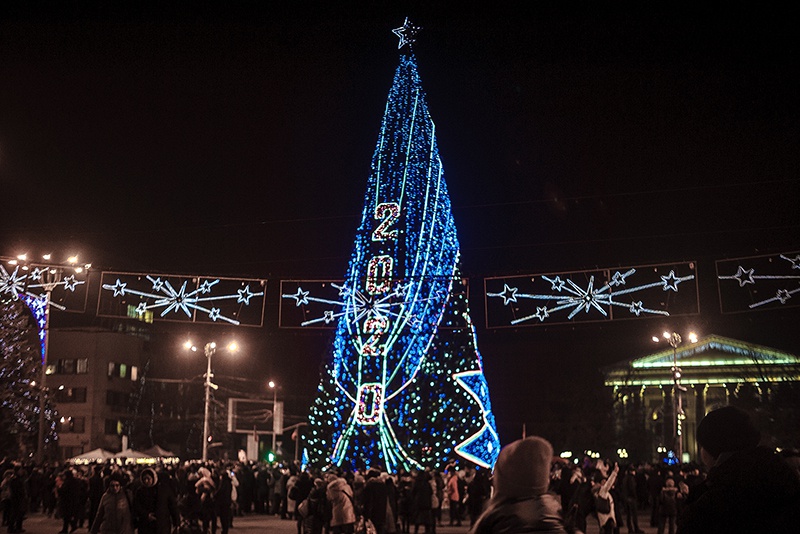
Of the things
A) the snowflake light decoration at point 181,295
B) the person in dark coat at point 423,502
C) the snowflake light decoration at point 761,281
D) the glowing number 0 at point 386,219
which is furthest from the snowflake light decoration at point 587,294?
the glowing number 0 at point 386,219

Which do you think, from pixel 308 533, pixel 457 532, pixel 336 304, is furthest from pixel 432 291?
pixel 308 533

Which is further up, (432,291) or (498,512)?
(432,291)

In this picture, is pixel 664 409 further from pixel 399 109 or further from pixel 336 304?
pixel 336 304

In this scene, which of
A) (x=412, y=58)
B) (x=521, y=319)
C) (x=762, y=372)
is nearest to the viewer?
(x=521, y=319)

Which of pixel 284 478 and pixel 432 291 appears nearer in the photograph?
pixel 284 478

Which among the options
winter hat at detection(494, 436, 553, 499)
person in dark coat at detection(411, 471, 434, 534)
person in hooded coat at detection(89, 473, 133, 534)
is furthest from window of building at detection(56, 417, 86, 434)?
winter hat at detection(494, 436, 553, 499)

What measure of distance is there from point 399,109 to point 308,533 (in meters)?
21.3

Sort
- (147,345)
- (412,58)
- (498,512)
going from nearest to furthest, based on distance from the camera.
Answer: (498,512) < (412,58) < (147,345)

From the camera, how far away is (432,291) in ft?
116

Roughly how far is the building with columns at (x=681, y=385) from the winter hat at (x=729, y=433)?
66.5 m

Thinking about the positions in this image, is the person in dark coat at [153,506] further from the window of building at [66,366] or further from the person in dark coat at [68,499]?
the window of building at [66,366]

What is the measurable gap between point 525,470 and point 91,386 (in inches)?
3030

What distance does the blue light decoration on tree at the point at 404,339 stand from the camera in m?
34.4

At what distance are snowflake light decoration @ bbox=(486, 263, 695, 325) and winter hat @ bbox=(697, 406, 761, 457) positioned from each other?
21.2m
